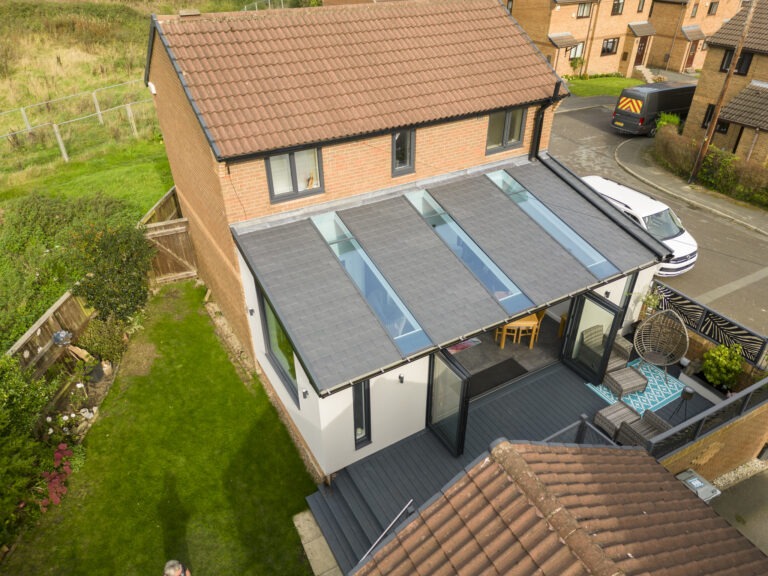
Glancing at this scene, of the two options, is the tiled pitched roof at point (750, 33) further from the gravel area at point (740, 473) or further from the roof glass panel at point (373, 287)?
the roof glass panel at point (373, 287)

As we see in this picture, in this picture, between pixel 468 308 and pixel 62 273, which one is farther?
pixel 62 273

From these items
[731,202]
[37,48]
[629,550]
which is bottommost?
[731,202]

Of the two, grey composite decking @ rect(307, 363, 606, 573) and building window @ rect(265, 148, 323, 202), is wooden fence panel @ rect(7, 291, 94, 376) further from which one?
grey composite decking @ rect(307, 363, 606, 573)

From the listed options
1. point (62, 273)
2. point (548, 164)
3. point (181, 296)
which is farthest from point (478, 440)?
point (62, 273)

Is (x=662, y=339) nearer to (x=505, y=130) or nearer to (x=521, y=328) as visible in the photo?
(x=521, y=328)

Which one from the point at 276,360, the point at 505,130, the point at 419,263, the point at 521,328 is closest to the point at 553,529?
the point at 419,263

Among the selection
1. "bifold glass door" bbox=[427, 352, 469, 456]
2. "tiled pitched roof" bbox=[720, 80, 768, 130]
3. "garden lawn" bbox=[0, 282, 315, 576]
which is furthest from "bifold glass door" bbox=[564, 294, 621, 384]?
"tiled pitched roof" bbox=[720, 80, 768, 130]

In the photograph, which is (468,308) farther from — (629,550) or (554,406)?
(629,550)
